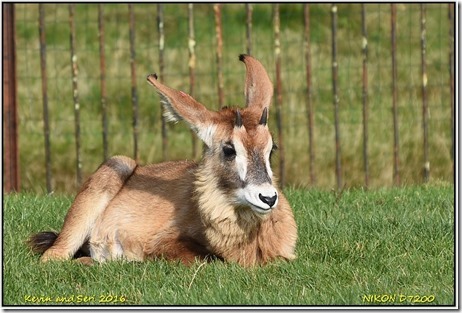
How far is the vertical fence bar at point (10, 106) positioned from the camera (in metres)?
12.5

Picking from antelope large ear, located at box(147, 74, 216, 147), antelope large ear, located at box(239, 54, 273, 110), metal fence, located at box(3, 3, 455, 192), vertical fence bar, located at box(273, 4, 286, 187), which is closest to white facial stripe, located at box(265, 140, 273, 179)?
antelope large ear, located at box(147, 74, 216, 147)

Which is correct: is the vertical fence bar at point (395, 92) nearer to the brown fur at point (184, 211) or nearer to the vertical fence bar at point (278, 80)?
the vertical fence bar at point (278, 80)

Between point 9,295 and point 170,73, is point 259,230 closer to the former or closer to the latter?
point 9,295

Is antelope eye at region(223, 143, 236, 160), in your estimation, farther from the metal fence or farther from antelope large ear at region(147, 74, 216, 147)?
the metal fence

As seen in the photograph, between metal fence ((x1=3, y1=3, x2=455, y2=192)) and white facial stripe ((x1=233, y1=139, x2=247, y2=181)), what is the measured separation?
4.40 m

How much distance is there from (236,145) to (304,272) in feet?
3.49

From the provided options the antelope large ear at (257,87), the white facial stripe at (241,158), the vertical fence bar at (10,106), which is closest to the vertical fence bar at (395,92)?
the antelope large ear at (257,87)

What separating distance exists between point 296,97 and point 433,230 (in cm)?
705

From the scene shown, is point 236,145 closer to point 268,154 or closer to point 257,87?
point 268,154

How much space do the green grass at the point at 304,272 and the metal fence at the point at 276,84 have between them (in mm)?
3062

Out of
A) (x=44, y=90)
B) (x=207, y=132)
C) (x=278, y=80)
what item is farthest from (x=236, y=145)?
(x=44, y=90)

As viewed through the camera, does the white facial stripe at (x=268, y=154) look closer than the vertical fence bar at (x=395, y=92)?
Yes

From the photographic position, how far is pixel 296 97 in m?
15.7

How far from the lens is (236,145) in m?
7.89
